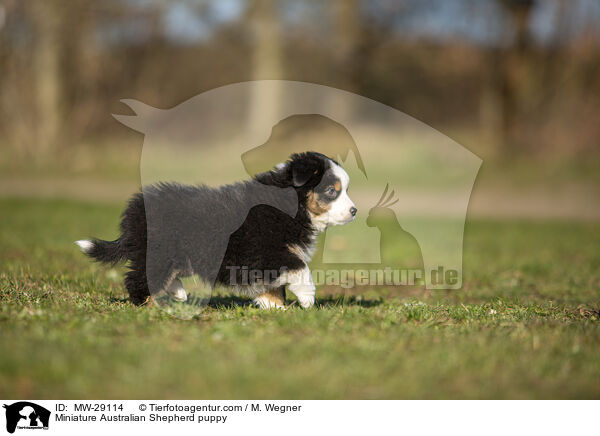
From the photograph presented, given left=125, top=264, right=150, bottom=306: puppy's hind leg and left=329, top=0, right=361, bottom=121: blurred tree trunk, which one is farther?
left=329, top=0, right=361, bottom=121: blurred tree trunk

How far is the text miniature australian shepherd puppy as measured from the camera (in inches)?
203

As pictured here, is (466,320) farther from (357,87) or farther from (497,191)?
(357,87)

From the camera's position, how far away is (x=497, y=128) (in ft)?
70.2

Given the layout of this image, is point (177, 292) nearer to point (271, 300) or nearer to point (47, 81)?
point (271, 300)

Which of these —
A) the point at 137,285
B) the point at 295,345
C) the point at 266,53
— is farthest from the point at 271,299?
the point at 266,53

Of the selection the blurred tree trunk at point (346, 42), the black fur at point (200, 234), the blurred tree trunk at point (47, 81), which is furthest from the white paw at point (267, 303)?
the blurred tree trunk at point (346, 42)

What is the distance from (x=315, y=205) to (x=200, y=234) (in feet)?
3.62

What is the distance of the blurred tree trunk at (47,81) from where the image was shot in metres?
20.3

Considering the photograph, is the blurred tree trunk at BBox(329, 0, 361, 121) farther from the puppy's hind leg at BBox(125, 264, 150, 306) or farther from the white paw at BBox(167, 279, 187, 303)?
the puppy's hind leg at BBox(125, 264, 150, 306)

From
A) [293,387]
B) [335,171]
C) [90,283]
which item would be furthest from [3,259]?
[293,387]
